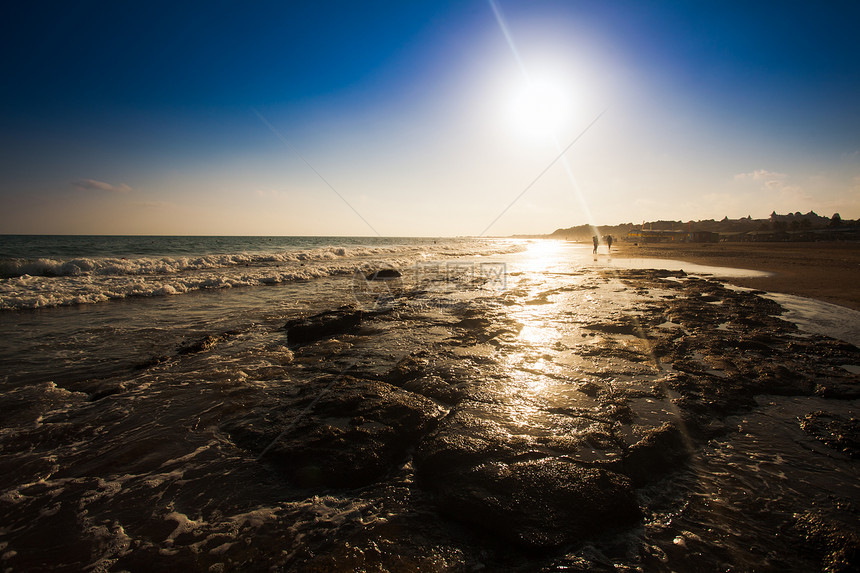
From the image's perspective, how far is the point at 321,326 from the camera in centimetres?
868

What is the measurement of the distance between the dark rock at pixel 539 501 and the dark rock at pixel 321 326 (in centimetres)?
616

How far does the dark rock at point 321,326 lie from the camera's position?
27.5 ft

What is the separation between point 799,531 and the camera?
267 centimetres

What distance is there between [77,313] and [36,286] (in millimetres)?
6805

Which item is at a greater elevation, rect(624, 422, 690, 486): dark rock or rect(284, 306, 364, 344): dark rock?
rect(284, 306, 364, 344): dark rock

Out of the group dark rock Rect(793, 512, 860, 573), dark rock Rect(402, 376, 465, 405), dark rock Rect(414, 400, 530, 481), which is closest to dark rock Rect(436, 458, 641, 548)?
dark rock Rect(414, 400, 530, 481)

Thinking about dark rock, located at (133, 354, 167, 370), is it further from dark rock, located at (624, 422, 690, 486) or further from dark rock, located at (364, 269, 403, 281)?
dark rock, located at (364, 269, 403, 281)

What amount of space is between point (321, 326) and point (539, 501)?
699cm

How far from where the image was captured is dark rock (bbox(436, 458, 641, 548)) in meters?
2.67

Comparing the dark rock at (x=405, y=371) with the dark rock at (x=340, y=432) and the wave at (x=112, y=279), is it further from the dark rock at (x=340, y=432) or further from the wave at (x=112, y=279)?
the wave at (x=112, y=279)

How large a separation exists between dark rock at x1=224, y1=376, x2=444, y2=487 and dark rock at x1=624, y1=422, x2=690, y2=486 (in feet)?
7.39

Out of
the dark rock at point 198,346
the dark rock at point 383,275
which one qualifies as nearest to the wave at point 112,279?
the dark rock at point 383,275

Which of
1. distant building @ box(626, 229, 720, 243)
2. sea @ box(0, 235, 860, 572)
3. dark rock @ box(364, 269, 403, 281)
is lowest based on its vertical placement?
sea @ box(0, 235, 860, 572)

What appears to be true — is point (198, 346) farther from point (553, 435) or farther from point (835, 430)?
point (835, 430)
